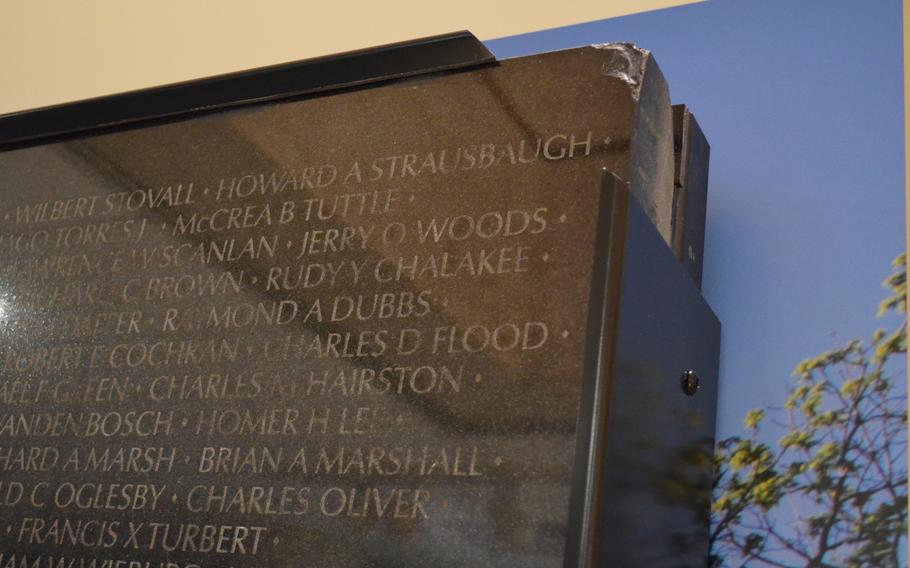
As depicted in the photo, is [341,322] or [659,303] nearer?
[659,303]

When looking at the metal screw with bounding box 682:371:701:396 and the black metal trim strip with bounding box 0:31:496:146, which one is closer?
the metal screw with bounding box 682:371:701:396

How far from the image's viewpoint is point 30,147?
295 cm

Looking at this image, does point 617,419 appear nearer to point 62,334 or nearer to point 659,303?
point 659,303

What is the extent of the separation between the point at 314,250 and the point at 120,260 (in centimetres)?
51

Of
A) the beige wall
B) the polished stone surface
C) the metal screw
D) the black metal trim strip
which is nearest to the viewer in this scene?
the polished stone surface

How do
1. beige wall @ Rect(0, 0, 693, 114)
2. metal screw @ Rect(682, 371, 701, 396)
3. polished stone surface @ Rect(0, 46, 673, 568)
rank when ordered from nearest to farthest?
1. polished stone surface @ Rect(0, 46, 673, 568)
2. metal screw @ Rect(682, 371, 701, 396)
3. beige wall @ Rect(0, 0, 693, 114)

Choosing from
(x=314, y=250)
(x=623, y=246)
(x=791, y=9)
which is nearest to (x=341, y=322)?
(x=314, y=250)

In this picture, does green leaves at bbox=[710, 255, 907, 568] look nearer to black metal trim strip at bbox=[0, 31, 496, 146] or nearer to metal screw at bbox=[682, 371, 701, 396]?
metal screw at bbox=[682, 371, 701, 396]

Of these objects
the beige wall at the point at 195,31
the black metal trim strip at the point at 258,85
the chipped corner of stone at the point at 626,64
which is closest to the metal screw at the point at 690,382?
the chipped corner of stone at the point at 626,64

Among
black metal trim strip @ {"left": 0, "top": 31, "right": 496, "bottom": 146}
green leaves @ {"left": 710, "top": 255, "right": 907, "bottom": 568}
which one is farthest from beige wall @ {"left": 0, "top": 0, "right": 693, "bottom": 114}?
green leaves @ {"left": 710, "top": 255, "right": 907, "bottom": 568}

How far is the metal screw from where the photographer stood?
2227 mm

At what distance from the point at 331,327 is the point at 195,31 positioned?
1.75m

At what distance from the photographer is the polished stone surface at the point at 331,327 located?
2004 mm

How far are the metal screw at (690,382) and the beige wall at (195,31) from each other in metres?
1.21
